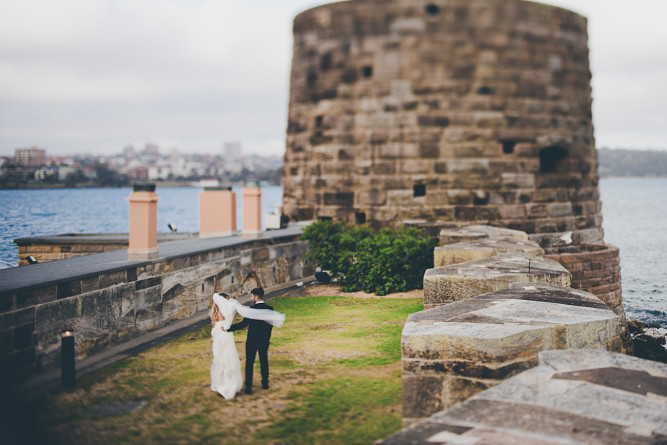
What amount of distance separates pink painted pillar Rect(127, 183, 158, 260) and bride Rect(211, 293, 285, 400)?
345 cm

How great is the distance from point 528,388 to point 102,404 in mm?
4120

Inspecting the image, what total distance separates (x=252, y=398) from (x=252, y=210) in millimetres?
8893

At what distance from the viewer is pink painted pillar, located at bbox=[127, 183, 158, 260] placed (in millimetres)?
9727

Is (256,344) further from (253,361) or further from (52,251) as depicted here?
(52,251)

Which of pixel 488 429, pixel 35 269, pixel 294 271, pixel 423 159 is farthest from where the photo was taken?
pixel 423 159

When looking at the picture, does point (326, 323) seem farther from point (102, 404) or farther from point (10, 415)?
point (10, 415)

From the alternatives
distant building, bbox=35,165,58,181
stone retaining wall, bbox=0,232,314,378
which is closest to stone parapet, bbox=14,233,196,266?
stone retaining wall, bbox=0,232,314,378

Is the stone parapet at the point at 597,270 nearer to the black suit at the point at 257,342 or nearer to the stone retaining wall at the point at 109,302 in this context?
the stone retaining wall at the point at 109,302

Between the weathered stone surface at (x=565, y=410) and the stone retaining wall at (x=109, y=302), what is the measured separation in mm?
5000

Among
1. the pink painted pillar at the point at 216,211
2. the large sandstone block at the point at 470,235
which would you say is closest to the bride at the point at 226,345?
the large sandstone block at the point at 470,235

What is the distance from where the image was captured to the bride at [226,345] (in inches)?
242

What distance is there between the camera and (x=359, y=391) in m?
6.14

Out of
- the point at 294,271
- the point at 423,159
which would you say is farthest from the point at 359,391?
the point at 423,159

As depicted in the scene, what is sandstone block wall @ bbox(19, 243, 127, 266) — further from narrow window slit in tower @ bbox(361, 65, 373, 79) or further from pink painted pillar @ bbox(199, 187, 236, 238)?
narrow window slit in tower @ bbox(361, 65, 373, 79)
